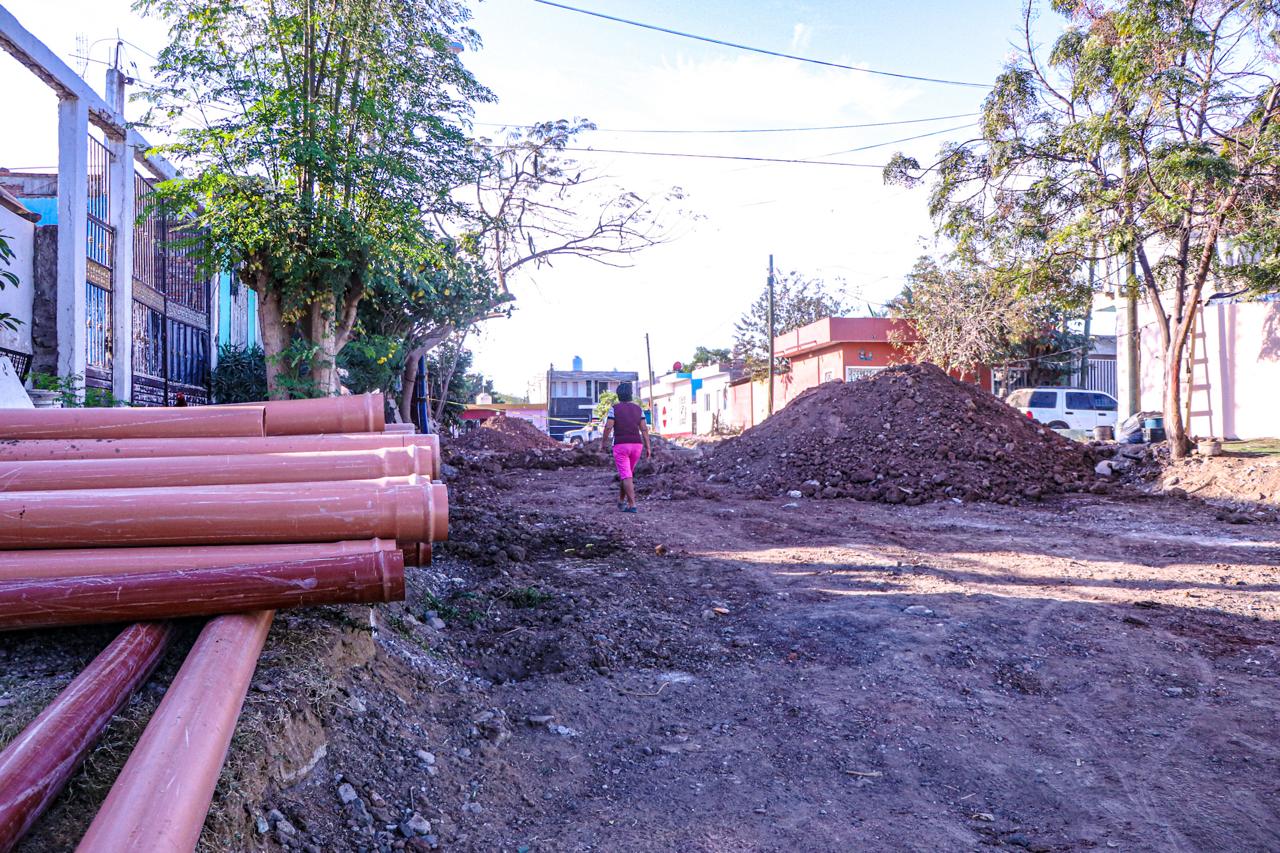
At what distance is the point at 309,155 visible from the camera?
705 centimetres

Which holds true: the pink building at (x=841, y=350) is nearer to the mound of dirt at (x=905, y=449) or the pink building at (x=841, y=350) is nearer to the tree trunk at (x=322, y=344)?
the mound of dirt at (x=905, y=449)

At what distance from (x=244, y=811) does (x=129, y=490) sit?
119 cm

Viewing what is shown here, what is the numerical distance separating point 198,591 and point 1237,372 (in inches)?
803

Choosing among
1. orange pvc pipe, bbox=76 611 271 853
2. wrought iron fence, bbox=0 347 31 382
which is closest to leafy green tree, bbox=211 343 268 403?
wrought iron fence, bbox=0 347 31 382

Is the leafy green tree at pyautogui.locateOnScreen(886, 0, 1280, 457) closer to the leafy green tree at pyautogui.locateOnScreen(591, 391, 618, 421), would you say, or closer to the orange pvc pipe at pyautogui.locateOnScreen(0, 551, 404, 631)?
the orange pvc pipe at pyautogui.locateOnScreen(0, 551, 404, 631)

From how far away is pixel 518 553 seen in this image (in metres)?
6.17

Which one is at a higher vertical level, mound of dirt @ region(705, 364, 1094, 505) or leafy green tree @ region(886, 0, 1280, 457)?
leafy green tree @ region(886, 0, 1280, 457)

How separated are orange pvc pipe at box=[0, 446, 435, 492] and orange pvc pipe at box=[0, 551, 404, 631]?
585 mm

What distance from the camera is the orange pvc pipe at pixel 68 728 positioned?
1.67 m

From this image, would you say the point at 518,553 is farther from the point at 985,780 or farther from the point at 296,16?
the point at 296,16

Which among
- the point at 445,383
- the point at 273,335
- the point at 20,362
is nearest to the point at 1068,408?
the point at 445,383

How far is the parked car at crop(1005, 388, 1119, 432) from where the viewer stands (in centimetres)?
2078

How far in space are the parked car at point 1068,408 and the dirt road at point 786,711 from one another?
15432 millimetres

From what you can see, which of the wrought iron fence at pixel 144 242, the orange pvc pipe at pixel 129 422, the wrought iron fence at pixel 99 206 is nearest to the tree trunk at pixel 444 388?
the wrought iron fence at pixel 144 242
